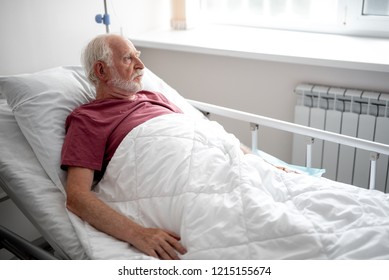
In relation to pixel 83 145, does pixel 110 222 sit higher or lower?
lower

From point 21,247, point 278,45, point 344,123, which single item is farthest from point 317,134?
Answer: point 21,247

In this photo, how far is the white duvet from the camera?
1.19 m

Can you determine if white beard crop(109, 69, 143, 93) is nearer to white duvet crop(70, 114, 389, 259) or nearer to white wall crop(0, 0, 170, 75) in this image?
white duvet crop(70, 114, 389, 259)

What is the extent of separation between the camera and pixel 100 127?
5.17 ft

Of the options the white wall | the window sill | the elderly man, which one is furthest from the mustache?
the window sill

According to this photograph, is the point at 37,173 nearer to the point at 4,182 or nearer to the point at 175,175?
the point at 4,182

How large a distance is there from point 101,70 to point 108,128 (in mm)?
247

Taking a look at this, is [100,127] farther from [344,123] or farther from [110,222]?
[344,123]

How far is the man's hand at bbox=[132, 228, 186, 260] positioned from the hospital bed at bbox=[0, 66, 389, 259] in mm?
27

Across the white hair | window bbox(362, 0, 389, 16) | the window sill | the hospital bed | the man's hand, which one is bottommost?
the man's hand

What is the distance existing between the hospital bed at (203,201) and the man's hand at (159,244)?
1.1 inches

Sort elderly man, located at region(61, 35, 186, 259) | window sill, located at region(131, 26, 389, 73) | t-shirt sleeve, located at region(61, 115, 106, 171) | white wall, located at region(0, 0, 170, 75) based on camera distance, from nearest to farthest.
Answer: elderly man, located at region(61, 35, 186, 259)
t-shirt sleeve, located at region(61, 115, 106, 171)
white wall, located at region(0, 0, 170, 75)
window sill, located at region(131, 26, 389, 73)

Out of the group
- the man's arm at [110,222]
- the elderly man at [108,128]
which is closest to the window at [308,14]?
the elderly man at [108,128]

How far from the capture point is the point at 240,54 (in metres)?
2.32
